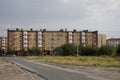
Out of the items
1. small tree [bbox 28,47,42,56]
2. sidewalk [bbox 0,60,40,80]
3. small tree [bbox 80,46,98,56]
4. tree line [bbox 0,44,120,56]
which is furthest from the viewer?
small tree [bbox 28,47,42,56]

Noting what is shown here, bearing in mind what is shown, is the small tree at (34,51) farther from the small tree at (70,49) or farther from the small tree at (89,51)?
the small tree at (89,51)

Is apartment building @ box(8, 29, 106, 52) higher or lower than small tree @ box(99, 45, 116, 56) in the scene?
higher

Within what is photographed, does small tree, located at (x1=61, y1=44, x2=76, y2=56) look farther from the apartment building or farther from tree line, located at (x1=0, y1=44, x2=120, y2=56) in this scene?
the apartment building

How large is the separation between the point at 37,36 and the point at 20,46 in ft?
38.5

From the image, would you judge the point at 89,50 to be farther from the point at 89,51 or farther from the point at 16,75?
the point at 16,75

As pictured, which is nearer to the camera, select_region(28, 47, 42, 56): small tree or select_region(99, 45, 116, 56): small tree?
select_region(99, 45, 116, 56): small tree

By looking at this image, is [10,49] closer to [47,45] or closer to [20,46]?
[20,46]

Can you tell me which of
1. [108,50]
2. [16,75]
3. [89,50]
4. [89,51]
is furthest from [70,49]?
[16,75]

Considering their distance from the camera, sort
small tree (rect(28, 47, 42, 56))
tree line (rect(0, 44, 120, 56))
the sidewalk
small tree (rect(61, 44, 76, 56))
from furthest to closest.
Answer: small tree (rect(28, 47, 42, 56)), small tree (rect(61, 44, 76, 56)), tree line (rect(0, 44, 120, 56)), the sidewalk

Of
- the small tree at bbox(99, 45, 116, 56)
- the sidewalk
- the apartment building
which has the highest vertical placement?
the apartment building

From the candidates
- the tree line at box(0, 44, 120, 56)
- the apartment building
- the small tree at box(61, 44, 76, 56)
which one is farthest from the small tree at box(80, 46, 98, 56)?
the apartment building

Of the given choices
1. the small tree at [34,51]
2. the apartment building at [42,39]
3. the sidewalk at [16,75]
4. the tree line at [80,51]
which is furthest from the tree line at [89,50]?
the sidewalk at [16,75]

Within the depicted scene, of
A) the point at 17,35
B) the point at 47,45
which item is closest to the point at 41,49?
the point at 47,45

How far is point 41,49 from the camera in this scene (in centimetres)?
19612
